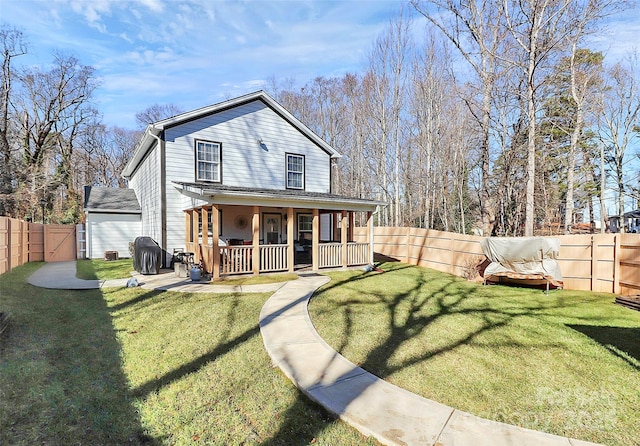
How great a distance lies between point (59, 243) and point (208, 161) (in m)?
9.27

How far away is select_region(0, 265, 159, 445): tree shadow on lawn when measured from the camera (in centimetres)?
277

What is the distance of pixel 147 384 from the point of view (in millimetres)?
3617

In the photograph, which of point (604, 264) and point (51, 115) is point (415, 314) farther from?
point (51, 115)

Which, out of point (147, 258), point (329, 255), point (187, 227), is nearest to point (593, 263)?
point (329, 255)

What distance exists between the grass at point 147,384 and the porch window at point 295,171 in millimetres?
8846

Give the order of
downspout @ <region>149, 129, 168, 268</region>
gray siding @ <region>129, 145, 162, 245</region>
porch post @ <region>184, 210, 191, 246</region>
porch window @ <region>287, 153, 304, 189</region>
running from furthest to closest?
porch window @ <region>287, 153, 304, 189</region> → gray siding @ <region>129, 145, 162, 245</region> → porch post @ <region>184, 210, 191, 246</region> → downspout @ <region>149, 129, 168, 268</region>

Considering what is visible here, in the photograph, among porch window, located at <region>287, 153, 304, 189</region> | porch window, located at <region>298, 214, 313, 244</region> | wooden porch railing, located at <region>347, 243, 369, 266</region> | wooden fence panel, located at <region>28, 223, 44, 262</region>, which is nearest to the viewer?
wooden porch railing, located at <region>347, 243, 369, 266</region>

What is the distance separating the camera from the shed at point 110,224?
15328 mm

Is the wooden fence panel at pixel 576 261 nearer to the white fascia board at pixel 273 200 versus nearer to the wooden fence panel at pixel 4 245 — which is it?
the white fascia board at pixel 273 200

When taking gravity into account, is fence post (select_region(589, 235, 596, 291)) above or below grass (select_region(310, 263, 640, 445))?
above

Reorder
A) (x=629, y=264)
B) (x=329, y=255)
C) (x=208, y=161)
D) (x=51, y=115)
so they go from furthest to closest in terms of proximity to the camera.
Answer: (x=51, y=115) < (x=208, y=161) < (x=329, y=255) < (x=629, y=264)

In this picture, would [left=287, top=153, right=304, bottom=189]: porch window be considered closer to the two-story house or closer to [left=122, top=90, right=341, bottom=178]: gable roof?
the two-story house

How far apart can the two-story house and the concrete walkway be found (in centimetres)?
497

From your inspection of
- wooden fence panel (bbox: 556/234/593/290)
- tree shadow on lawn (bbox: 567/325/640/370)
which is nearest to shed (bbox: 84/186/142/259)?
tree shadow on lawn (bbox: 567/325/640/370)
